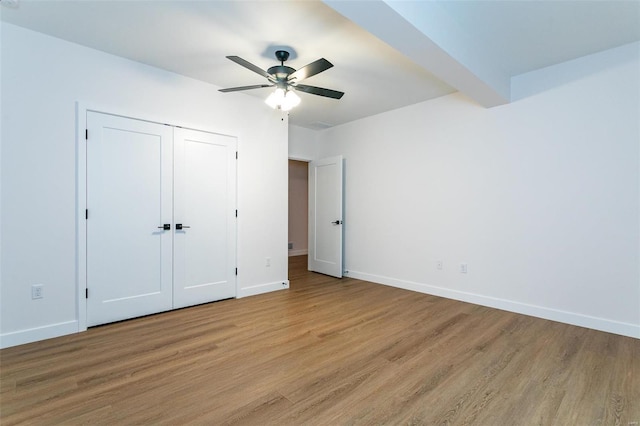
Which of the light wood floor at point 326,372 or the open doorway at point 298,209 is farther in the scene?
the open doorway at point 298,209

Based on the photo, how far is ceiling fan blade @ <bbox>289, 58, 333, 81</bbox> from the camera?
252 cm

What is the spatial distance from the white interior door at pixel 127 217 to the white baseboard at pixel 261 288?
3.04 feet

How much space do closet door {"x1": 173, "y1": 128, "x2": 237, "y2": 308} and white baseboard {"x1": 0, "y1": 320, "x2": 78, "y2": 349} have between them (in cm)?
97

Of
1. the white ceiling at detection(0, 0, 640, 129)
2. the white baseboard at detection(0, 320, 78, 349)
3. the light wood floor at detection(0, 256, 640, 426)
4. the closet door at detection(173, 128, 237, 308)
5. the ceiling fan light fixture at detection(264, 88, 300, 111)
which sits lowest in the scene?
the light wood floor at detection(0, 256, 640, 426)

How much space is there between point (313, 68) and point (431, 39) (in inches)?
38.6

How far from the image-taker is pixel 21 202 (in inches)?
105

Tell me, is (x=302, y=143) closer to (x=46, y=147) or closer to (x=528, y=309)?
(x=46, y=147)

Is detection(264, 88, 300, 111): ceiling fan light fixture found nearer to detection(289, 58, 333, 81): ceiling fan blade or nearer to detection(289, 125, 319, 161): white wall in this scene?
detection(289, 58, 333, 81): ceiling fan blade

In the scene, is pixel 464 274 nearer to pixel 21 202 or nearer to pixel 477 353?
pixel 477 353

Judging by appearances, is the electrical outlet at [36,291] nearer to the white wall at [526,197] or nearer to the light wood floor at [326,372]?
the light wood floor at [326,372]

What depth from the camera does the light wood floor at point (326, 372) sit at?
5.79ft

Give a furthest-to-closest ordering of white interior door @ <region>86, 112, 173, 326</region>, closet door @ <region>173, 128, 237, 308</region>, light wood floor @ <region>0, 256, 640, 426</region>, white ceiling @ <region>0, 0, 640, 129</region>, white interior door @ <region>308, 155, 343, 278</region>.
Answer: white interior door @ <region>308, 155, 343, 278</region> < closet door @ <region>173, 128, 237, 308</region> < white interior door @ <region>86, 112, 173, 326</region> < white ceiling @ <region>0, 0, 640, 129</region> < light wood floor @ <region>0, 256, 640, 426</region>

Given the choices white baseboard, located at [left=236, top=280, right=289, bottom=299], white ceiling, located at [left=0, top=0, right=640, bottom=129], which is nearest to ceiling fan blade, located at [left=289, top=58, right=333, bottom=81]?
white ceiling, located at [left=0, top=0, right=640, bottom=129]

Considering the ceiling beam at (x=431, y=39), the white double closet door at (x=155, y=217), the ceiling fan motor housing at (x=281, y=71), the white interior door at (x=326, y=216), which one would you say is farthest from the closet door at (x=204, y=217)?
the ceiling beam at (x=431, y=39)
